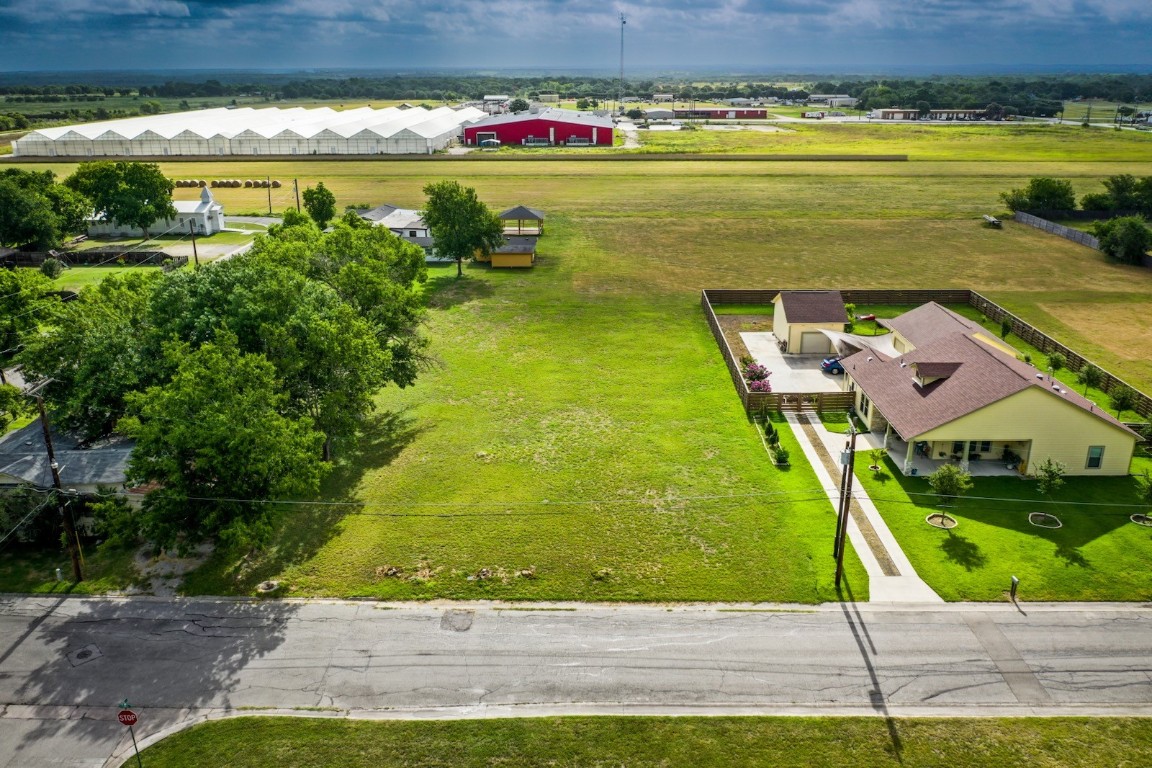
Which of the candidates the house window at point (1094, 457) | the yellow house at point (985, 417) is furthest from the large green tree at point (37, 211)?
the house window at point (1094, 457)

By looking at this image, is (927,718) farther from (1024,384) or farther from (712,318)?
(712,318)

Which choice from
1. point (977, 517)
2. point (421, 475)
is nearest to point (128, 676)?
point (421, 475)

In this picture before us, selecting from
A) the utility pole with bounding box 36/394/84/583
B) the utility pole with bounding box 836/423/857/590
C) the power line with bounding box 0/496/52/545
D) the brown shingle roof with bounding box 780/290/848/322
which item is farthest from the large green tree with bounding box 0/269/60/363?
the brown shingle roof with bounding box 780/290/848/322

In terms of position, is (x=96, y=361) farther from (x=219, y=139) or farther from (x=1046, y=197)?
(x=219, y=139)

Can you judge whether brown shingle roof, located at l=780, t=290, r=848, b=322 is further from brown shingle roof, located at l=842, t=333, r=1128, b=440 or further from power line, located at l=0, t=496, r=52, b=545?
power line, located at l=0, t=496, r=52, b=545

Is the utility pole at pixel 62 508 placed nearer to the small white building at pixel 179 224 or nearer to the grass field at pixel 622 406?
the grass field at pixel 622 406

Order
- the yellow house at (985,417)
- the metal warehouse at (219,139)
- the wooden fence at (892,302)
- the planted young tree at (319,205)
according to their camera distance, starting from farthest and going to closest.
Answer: the metal warehouse at (219,139) → the planted young tree at (319,205) → the wooden fence at (892,302) → the yellow house at (985,417)

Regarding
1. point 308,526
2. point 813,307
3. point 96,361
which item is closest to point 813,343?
point 813,307
